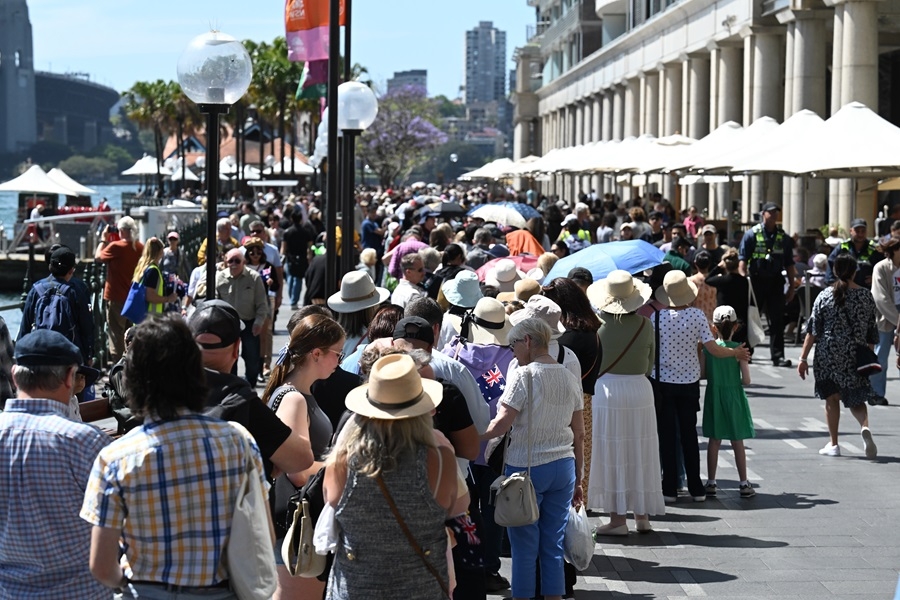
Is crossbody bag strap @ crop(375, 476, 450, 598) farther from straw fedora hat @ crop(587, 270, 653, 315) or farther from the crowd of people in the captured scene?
straw fedora hat @ crop(587, 270, 653, 315)

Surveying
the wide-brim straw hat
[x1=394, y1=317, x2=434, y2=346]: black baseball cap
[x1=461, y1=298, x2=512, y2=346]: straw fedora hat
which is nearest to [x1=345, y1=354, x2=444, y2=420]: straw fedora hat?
[x1=394, y1=317, x2=434, y2=346]: black baseball cap

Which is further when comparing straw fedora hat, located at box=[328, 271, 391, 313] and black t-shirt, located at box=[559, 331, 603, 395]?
straw fedora hat, located at box=[328, 271, 391, 313]

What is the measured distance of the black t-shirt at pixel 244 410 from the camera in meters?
5.26

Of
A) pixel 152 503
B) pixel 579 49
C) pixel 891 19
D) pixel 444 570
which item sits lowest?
pixel 444 570

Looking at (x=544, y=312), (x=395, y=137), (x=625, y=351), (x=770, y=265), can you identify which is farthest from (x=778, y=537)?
(x=395, y=137)

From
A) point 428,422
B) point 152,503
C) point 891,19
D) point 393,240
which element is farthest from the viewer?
point 891,19

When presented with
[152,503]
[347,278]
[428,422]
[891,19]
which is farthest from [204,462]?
[891,19]

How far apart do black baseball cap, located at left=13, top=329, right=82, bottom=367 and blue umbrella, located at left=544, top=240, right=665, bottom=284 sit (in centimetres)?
731

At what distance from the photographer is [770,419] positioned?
47.2 feet

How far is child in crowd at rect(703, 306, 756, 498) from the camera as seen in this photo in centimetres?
1062

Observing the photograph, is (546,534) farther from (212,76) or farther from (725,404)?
(212,76)

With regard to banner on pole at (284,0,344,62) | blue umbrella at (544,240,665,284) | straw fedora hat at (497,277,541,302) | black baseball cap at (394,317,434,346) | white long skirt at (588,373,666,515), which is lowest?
white long skirt at (588,373,666,515)

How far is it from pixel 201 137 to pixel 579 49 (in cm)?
4753

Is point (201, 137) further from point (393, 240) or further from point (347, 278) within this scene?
point (347, 278)
